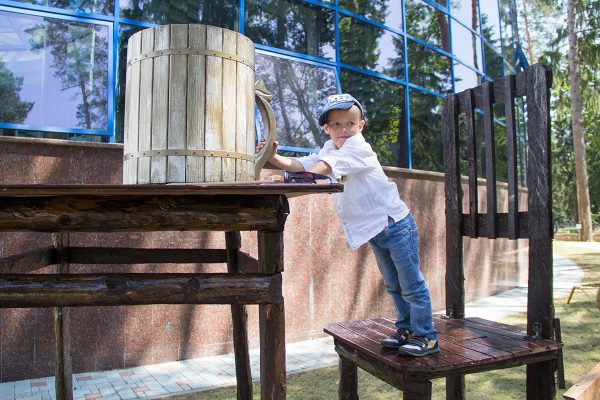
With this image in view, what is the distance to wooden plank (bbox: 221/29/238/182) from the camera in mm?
2195

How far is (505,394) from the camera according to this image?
4.20 metres

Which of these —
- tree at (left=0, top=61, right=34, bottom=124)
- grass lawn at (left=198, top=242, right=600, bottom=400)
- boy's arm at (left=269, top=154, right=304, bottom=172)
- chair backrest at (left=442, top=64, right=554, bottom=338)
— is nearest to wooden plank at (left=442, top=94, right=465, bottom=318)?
chair backrest at (left=442, top=64, right=554, bottom=338)

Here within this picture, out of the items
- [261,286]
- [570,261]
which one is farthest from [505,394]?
[570,261]

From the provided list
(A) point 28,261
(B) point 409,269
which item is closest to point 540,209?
(B) point 409,269

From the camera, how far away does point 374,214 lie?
271cm

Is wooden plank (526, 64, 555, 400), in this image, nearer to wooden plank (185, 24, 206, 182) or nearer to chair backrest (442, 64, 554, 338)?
chair backrest (442, 64, 554, 338)

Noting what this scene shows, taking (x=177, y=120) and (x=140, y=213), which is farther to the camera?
(x=177, y=120)

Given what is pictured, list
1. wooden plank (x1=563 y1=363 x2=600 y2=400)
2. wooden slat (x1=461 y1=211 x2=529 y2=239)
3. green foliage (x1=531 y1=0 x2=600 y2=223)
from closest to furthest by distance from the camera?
wooden plank (x1=563 y1=363 x2=600 y2=400), wooden slat (x1=461 y1=211 x2=529 y2=239), green foliage (x1=531 y1=0 x2=600 y2=223)

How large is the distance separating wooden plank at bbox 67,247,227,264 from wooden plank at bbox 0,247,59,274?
0.37 ft

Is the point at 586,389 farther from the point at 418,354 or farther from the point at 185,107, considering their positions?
the point at 185,107

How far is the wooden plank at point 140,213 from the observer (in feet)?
6.07

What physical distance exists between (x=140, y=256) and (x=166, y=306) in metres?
1.87

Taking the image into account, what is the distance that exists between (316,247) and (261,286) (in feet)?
13.8

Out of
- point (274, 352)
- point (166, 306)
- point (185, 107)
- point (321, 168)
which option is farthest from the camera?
point (166, 306)
